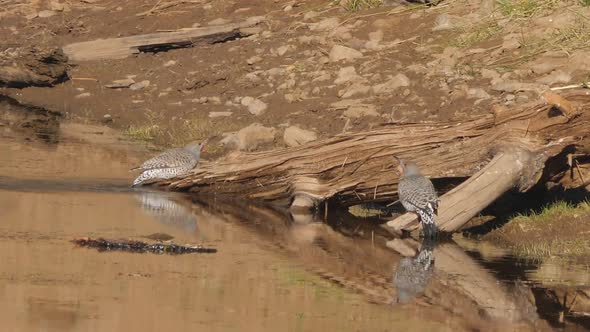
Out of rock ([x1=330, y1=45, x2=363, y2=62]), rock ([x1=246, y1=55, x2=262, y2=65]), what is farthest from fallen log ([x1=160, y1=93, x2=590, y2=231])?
rock ([x1=246, y1=55, x2=262, y2=65])

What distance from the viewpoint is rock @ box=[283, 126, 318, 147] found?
49.5 ft

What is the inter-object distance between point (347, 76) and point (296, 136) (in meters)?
2.48

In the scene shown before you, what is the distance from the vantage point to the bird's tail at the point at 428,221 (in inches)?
432

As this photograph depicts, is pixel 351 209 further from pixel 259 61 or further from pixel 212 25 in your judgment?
pixel 212 25

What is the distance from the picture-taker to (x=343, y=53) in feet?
59.5

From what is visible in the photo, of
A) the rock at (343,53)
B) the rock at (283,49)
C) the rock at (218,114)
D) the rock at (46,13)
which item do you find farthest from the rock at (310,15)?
the rock at (46,13)

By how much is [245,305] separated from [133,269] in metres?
1.23

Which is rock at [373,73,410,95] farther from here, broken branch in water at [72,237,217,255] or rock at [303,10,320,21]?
broken branch in water at [72,237,217,255]

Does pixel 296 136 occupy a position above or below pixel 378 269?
above

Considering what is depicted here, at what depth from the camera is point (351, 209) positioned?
12984mm

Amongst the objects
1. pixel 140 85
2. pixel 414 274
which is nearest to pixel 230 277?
pixel 414 274

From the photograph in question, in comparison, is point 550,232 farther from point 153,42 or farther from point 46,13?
point 46,13

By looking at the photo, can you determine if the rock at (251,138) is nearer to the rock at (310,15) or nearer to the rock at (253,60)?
the rock at (253,60)

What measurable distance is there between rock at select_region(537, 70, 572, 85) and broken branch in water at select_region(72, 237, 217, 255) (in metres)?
6.54
